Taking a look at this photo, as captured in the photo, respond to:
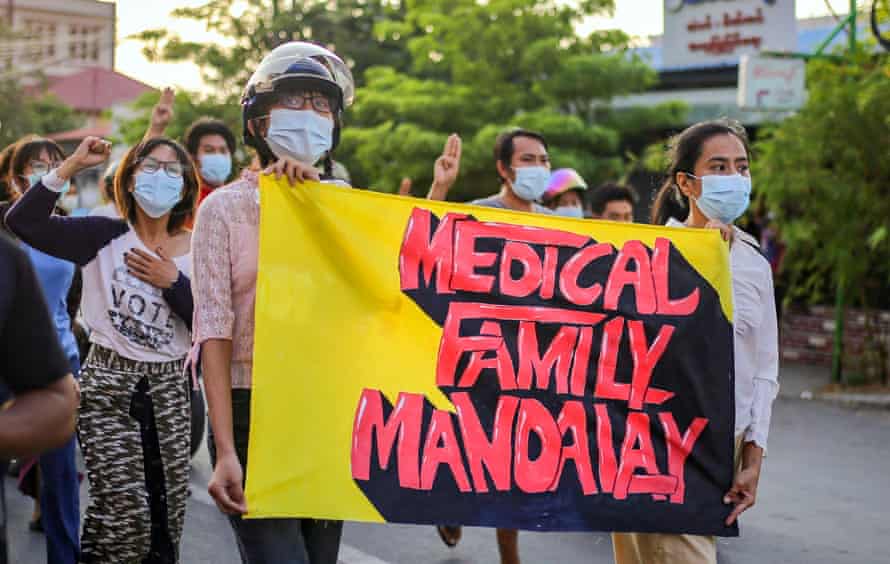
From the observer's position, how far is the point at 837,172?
12594 mm

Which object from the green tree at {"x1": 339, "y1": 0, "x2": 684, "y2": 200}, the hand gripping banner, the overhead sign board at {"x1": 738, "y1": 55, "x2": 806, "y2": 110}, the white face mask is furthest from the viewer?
the green tree at {"x1": 339, "y1": 0, "x2": 684, "y2": 200}

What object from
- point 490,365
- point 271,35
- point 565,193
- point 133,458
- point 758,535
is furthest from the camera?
point 271,35

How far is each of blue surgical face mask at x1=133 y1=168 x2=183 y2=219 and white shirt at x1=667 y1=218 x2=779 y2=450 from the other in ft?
7.32

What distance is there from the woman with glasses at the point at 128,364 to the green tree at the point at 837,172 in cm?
859

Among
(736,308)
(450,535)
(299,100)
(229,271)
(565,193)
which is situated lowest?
(450,535)

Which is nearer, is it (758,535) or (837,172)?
(758,535)

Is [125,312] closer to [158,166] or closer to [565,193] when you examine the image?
[158,166]

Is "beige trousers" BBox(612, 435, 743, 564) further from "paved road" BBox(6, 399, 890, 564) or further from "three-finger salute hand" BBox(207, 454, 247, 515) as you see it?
"paved road" BBox(6, 399, 890, 564)

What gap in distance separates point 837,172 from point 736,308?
9153 millimetres

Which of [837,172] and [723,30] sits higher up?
[723,30]

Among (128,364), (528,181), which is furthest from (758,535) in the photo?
(128,364)

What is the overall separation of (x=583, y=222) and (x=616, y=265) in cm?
16

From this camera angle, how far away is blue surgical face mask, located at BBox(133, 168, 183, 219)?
5.12 meters

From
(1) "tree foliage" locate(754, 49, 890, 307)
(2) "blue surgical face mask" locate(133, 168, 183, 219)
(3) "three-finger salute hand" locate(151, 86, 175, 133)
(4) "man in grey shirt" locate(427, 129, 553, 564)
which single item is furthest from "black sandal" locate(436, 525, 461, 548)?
(1) "tree foliage" locate(754, 49, 890, 307)
